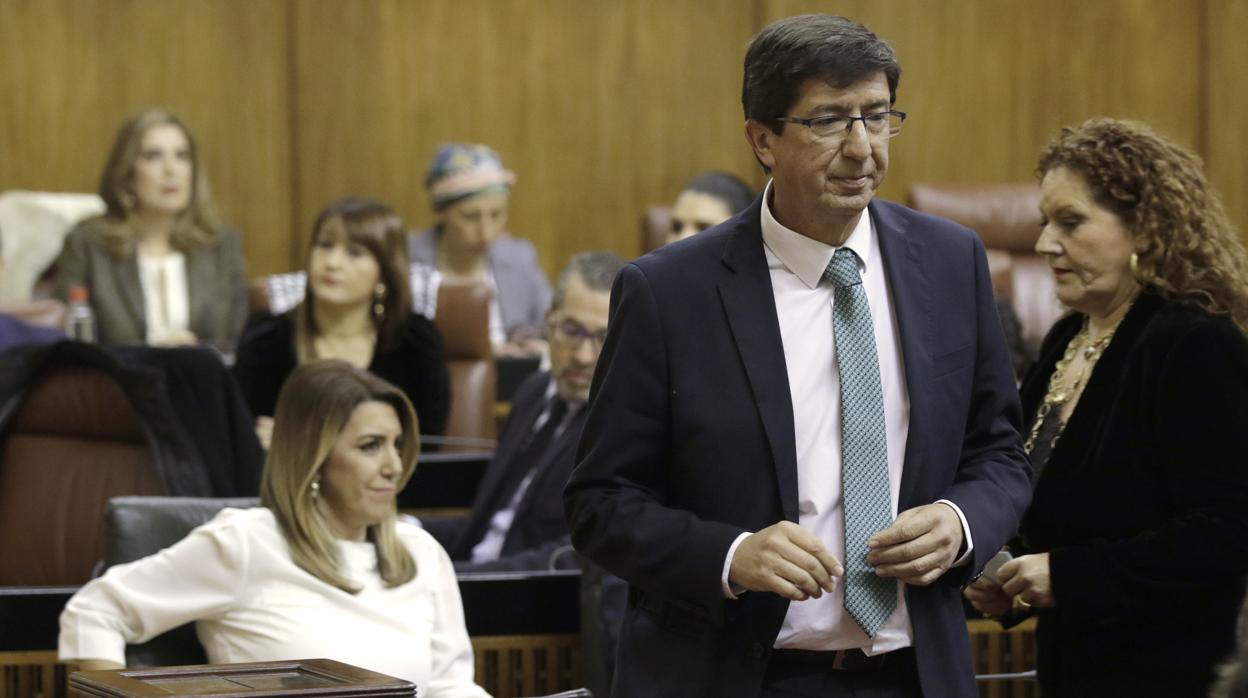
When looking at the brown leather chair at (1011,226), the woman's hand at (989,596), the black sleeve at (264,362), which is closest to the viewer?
the woman's hand at (989,596)

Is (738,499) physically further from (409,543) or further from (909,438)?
(409,543)

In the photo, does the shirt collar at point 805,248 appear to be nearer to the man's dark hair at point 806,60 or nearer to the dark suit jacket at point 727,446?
the dark suit jacket at point 727,446

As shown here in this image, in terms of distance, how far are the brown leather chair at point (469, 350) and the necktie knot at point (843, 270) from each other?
117 inches

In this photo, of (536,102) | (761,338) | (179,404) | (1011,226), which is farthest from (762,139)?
(536,102)

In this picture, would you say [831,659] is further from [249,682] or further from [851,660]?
[249,682]

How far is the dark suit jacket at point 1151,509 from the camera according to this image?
2.12m

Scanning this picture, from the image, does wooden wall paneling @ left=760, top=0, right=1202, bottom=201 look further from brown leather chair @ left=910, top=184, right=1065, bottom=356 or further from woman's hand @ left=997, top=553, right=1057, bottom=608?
Answer: woman's hand @ left=997, top=553, right=1057, bottom=608

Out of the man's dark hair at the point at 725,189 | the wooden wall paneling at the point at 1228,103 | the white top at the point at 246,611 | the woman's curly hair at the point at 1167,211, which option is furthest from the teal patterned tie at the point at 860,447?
the wooden wall paneling at the point at 1228,103

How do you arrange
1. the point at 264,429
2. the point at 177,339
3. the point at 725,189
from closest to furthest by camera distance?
the point at 264,429
the point at 725,189
the point at 177,339

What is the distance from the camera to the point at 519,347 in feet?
17.9

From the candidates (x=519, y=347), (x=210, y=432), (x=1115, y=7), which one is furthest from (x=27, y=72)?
(x=1115, y=7)

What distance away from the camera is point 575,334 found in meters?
3.53

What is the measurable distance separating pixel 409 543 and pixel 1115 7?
16.4 feet

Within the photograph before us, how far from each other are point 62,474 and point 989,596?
211 cm
